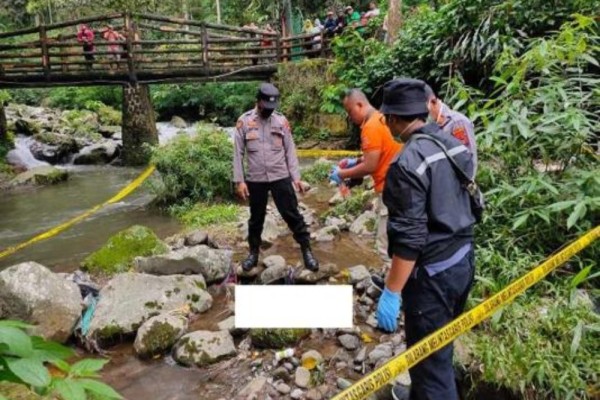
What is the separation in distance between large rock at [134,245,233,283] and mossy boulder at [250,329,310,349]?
137 cm

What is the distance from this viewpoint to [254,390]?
3059 millimetres

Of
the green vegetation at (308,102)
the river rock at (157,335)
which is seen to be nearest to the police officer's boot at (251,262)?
the river rock at (157,335)

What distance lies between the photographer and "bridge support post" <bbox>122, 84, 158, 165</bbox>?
529 inches

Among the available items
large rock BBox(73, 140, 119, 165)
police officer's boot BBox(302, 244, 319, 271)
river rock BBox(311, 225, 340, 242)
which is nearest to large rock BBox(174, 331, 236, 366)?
police officer's boot BBox(302, 244, 319, 271)

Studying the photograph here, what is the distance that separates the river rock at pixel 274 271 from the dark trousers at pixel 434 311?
237cm

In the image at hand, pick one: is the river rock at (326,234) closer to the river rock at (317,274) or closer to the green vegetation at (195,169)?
the river rock at (317,274)

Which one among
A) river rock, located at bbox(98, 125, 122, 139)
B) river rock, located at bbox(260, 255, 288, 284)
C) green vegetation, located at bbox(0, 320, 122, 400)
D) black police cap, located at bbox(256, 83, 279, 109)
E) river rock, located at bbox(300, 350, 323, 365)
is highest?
black police cap, located at bbox(256, 83, 279, 109)

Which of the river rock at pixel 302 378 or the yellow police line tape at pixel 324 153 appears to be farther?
the yellow police line tape at pixel 324 153

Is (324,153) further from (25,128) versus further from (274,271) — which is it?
(25,128)

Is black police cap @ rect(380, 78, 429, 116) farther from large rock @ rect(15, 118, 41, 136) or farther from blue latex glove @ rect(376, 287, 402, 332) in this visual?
large rock @ rect(15, 118, 41, 136)

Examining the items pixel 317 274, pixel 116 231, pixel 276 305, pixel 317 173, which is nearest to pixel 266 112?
pixel 317 274

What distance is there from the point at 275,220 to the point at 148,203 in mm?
3140

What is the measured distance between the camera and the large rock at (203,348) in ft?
11.3

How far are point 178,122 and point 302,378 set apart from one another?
17.5m
